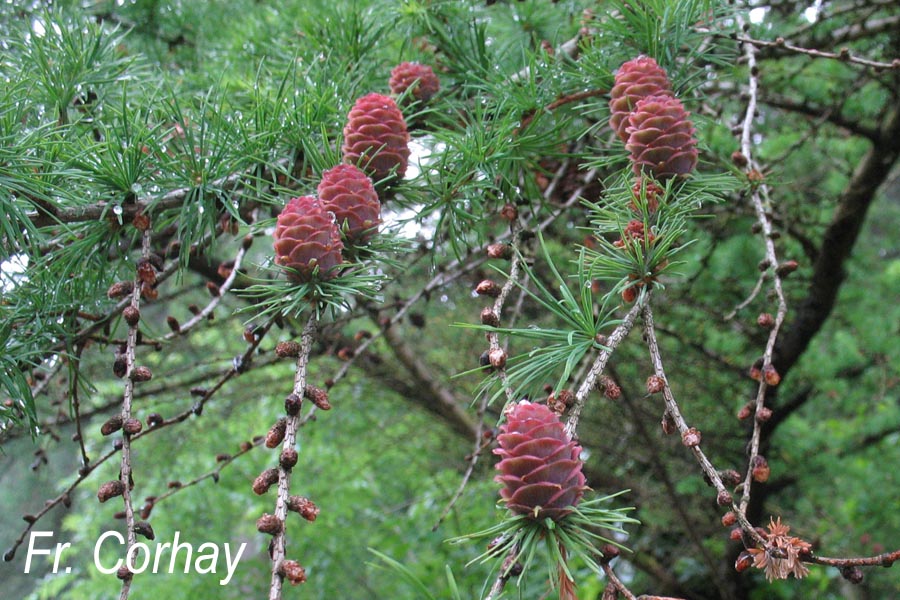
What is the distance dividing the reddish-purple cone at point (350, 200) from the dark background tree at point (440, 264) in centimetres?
3

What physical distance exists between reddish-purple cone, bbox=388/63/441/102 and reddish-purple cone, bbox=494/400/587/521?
53 cm

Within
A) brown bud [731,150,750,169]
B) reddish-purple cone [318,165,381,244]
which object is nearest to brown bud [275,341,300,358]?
reddish-purple cone [318,165,381,244]

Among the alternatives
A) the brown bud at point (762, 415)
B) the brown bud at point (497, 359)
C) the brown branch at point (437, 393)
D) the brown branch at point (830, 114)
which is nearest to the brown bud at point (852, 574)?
the brown bud at point (762, 415)

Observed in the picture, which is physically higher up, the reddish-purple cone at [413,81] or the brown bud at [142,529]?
the reddish-purple cone at [413,81]

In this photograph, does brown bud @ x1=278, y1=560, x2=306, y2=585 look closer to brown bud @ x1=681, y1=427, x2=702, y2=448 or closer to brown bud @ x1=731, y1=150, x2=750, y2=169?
brown bud @ x1=681, y1=427, x2=702, y2=448

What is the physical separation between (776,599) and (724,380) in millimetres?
917

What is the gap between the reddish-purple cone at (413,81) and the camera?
87 centimetres

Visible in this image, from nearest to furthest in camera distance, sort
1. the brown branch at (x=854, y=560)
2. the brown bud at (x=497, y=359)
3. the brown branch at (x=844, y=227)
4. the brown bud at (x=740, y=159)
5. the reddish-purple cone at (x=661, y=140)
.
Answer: the brown branch at (x=854, y=560) → the brown bud at (x=497, y=359) → the reddish-purple cone at (x=661, y=140) → the brown bud at (x=740, y=159) → the brown branch at (x=844, y=227)

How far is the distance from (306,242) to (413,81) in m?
0.37

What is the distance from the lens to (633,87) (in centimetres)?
69

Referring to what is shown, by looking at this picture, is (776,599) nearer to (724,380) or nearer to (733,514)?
(724,380)

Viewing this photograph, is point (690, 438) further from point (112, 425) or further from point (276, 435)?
point (112, 425)

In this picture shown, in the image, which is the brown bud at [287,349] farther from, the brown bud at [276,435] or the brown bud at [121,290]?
the brown bud at [121,290]

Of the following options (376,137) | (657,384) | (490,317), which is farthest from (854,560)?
(376,137)
